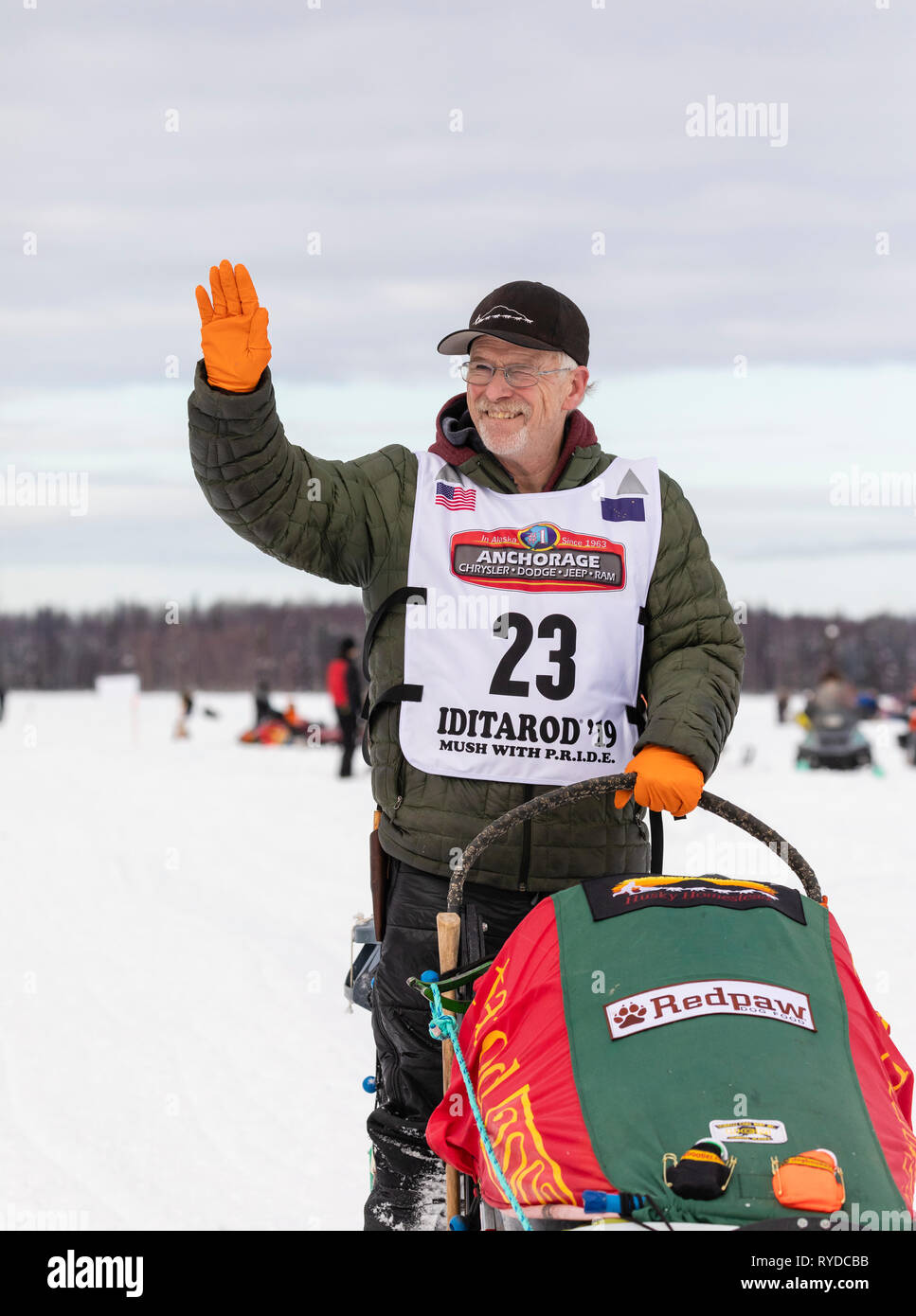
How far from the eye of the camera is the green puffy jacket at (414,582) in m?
2.95

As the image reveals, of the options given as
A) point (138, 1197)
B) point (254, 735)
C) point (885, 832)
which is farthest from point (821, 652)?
point (138, 1197)

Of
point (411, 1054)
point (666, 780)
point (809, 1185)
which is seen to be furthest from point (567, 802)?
point (809, 1185)

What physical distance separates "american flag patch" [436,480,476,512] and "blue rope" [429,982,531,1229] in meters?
1.08

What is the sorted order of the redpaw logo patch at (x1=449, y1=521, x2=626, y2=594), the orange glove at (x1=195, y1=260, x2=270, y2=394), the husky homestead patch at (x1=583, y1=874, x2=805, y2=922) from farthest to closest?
the redpaw logo patch at (x1=449, y1=521, x2=626, y2=594) < the orange glove at (x1=195, y1=260, x2=270, y2=394) < the husky homestead patch at (x1=583, y1=874, x2=805, y2=922)

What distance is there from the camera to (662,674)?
2.97m

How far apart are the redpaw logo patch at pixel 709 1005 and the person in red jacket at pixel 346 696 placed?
1387cm

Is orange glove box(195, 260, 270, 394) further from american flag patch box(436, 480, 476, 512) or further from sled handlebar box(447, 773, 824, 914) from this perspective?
sled handlebar box(447, 773, 824, 914)

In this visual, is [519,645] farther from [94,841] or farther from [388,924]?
[94,841]

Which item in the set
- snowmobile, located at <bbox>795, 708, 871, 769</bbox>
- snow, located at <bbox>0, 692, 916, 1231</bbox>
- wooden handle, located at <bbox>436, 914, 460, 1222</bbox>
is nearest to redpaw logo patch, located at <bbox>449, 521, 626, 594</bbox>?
wooden handle, located at <bbox>436, 914, 460, 1222</bbox>

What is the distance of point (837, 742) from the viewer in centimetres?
1788

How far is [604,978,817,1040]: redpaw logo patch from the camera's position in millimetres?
2098

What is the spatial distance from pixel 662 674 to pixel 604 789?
397mm

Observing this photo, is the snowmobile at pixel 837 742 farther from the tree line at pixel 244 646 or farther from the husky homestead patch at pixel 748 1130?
the tree line at pixel 244 646

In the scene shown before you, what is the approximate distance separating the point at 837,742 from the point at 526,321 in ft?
51.5
